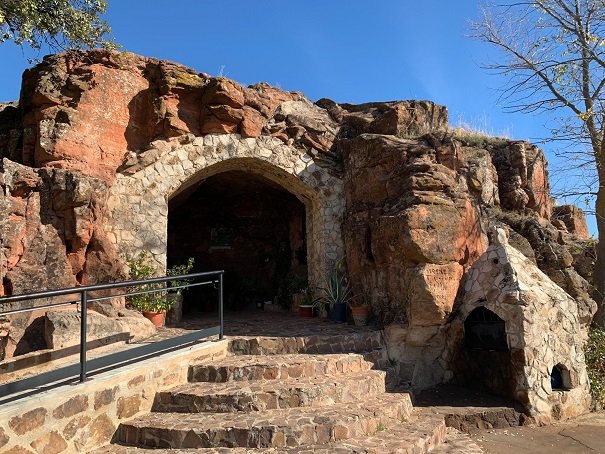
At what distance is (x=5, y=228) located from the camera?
19.7ft

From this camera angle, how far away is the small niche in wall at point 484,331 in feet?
21.1

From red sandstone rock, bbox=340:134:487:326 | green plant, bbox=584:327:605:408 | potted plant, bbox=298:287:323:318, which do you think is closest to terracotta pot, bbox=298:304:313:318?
potted plant, bbox=298:287:323:318

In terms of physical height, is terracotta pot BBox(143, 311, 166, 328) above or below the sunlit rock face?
below

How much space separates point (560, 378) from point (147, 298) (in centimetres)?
627

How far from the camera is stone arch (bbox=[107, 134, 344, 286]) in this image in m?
7.78

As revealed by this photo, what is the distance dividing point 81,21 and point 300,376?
6200mm

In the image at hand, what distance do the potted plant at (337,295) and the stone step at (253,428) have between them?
352 cm

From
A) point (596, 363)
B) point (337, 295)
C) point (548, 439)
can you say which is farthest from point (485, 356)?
point (337, 295)

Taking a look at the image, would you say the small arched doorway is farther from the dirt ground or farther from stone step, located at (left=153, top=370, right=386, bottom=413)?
stone step, located at (left=153, top=370, right=386, bottom=413)

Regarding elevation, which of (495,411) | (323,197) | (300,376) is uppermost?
(323,197)

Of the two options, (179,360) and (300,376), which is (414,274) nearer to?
(300,376)

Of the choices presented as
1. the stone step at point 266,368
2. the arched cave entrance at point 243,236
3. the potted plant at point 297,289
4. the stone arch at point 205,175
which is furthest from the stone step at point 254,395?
the arched cave entrance at point 243,236

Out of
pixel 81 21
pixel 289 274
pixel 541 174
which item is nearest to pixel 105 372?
pixel 81 21

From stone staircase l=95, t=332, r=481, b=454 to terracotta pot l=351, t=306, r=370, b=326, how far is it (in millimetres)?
1542
